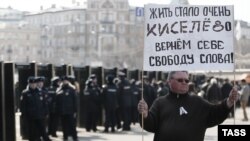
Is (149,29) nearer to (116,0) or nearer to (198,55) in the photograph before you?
(198,55)

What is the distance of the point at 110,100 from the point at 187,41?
1327 centimetres

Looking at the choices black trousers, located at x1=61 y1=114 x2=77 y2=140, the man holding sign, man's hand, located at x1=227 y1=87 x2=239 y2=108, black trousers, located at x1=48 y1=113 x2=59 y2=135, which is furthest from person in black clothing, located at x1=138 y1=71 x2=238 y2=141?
black trousers, located at x1=48 y1=113 x2=59 y2=135

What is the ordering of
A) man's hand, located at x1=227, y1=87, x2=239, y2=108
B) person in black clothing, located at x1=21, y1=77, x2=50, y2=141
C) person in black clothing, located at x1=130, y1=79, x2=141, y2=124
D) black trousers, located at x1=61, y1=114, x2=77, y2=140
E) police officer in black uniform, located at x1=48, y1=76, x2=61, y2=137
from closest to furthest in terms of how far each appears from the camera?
man's hand, located at x1=227, y1=87, x2=239, y2=108 < person in black clothing, located at x1=21, y1=77, x2=50, y2=141 < black trousers, located at x1=61, y1=114, x2=77, y2=140 < police officer in black uniform, located at x1=48, y1=76, x2=61, y2=137 < person in black clothing, located at x1=130, y1=79, x2=141, y2=124

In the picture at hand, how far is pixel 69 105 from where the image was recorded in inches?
700

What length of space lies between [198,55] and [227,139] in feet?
3.96

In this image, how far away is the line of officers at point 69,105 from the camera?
16359 mm

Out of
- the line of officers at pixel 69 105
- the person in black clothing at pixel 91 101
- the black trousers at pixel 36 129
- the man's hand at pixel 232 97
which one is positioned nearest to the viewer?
the man's hand at pixel 232 97

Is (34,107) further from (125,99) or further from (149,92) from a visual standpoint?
(149,92)

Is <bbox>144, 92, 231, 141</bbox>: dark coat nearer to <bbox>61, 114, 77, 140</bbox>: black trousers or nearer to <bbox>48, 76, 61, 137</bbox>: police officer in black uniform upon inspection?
<bbox>61, 114, 77, 140</bbox>: black trousers

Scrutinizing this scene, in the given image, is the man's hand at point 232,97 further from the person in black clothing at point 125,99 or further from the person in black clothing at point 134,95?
the person in black clothing at point 134,95

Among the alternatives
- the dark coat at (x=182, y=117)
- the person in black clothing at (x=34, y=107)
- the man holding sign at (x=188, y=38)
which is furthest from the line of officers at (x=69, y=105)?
the dark coat at (x=182, y=117)

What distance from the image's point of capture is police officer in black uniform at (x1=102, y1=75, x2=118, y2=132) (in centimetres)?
2102

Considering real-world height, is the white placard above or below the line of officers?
above

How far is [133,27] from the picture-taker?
186 m
